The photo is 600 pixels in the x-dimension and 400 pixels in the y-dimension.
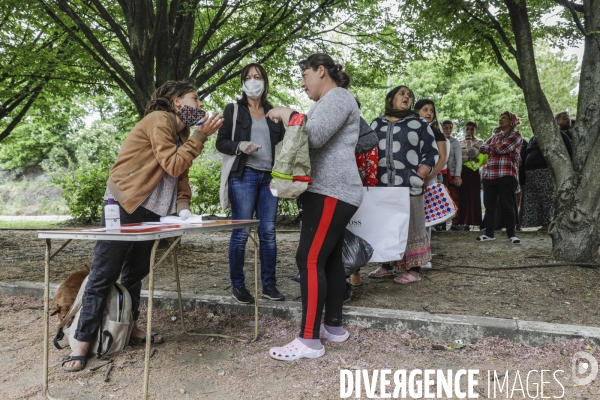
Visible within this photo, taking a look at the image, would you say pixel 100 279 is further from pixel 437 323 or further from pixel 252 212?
pixel 437 323

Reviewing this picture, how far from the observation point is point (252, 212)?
374 centimetres

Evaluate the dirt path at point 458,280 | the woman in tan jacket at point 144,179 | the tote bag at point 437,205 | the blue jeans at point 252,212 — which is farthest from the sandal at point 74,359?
the tote bag at point 437,205

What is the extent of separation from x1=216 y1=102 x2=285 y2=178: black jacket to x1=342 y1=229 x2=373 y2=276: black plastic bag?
0.94 metres

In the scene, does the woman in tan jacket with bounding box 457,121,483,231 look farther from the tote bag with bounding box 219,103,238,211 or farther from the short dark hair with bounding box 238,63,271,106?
the tote bag with bounding box 219,103,238,211

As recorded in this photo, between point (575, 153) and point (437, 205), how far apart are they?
180 centimetres

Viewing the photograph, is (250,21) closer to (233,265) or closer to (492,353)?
(233,265)

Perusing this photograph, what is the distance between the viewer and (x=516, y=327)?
121 inches

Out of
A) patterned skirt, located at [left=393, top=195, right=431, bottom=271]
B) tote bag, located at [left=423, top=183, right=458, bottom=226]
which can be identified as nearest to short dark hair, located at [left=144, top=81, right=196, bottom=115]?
patterned skirt, located at [left=393, top=195, right=431, bottom=271]

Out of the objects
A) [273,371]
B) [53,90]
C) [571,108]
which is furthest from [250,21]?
[571,108]

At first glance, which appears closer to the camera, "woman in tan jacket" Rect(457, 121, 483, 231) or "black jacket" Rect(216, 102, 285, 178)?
"black jacket" Rect(216, 102, 285, 178)

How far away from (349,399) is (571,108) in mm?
26543

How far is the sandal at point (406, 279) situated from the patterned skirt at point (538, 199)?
4603 millimetres

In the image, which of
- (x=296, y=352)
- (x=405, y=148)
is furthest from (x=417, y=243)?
(x=296, y=352)

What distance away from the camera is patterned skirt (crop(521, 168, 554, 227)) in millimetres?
7867
